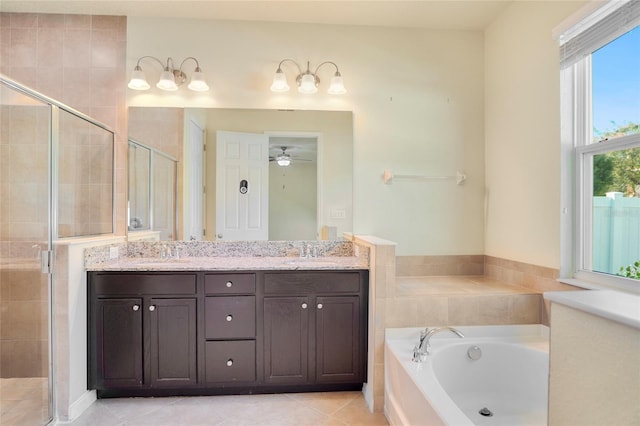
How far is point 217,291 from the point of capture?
225 cm

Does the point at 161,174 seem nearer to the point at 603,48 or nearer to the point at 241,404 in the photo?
the point at 241,404

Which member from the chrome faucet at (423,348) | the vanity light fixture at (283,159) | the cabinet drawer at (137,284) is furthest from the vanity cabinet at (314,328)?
the vanity light fixture at (283,159)

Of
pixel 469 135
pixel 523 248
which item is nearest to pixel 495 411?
pixel 523 248

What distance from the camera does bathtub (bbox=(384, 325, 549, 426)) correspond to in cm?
187

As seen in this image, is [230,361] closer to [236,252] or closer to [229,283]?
[229,283]

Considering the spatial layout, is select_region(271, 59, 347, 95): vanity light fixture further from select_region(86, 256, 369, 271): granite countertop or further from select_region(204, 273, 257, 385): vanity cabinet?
select_region(204, 273, 257, 385): vanity cabinet

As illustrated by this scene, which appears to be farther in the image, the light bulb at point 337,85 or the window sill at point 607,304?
the light bulb at point 337,85

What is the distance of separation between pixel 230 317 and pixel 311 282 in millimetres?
584

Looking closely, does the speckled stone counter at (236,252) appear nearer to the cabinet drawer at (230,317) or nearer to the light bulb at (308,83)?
the cabinet drawer at (230,317)

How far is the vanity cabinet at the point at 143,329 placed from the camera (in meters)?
2.20

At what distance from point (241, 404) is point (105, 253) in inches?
55.7

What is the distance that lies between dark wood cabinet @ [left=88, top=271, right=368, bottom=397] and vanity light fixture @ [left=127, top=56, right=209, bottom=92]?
4.81ft

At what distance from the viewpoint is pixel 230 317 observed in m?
2.24

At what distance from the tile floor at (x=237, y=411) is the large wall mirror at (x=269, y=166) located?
1149 mm
